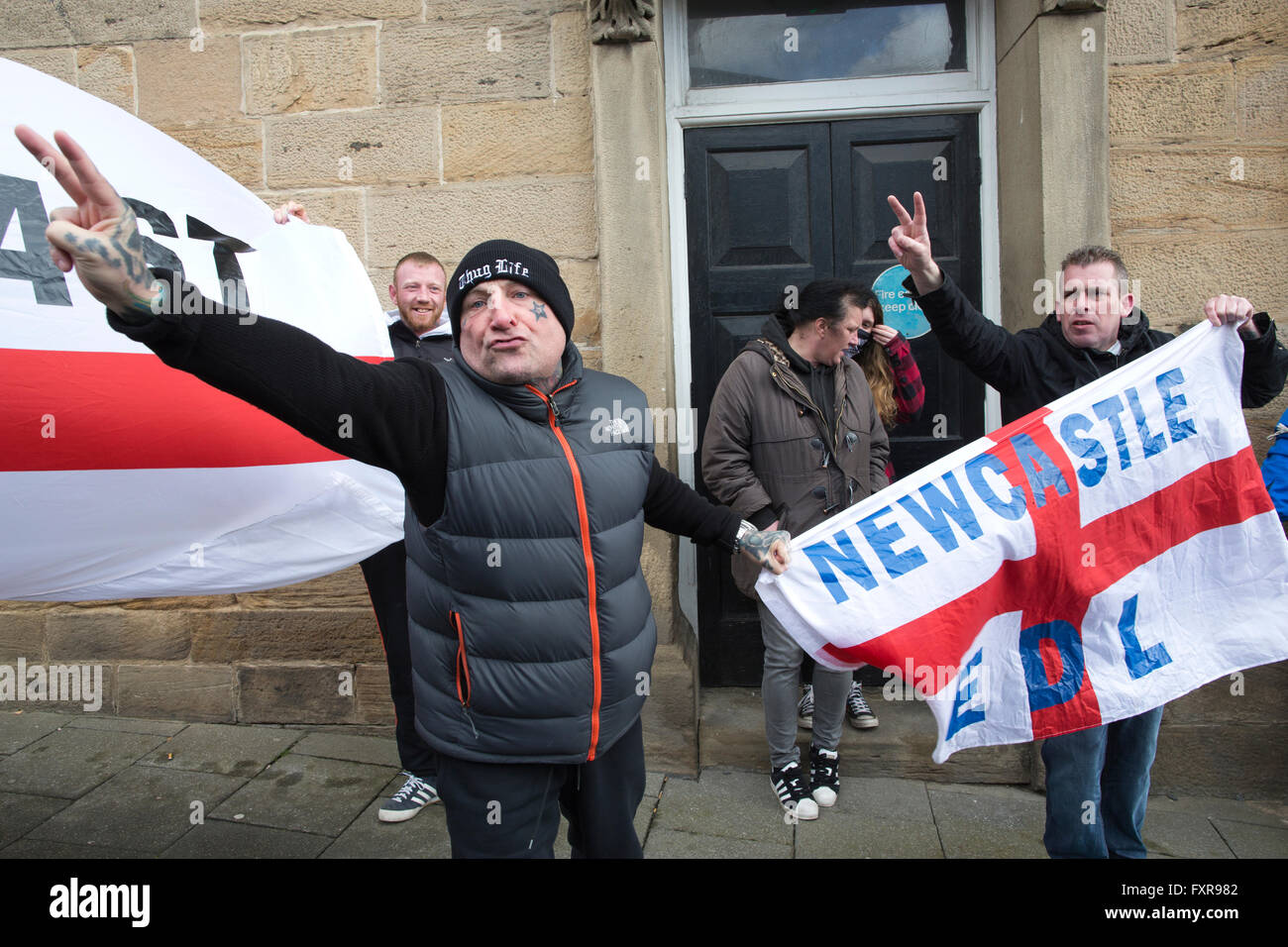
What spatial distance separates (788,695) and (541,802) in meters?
1.63

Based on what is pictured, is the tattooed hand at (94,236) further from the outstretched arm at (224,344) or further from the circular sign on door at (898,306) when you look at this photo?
the circular sign on door at (898,306)

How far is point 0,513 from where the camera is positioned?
211 cm

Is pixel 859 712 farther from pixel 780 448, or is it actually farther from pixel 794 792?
pixel 780 448

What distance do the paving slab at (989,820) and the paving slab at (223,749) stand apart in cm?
296

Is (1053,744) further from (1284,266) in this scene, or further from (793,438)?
(1284,266)

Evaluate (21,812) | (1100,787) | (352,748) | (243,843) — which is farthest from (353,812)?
(1100,787)

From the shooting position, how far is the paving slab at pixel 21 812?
3.38m

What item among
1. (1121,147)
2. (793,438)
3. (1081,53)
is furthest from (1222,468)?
(1081,53)

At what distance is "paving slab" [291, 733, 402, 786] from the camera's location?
4.05m

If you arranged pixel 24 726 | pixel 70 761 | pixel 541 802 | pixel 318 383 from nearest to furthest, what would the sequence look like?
pixel 318 383
pixel 541 802
pixel 70 761
pixel 24 726

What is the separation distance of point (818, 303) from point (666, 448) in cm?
100

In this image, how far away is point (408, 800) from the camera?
3523 mm

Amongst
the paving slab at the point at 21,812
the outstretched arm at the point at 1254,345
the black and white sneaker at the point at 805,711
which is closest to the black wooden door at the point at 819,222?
the black and white sneaker at the point at 805,711

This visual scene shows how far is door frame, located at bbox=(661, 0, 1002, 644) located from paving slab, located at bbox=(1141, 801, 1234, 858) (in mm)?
1835
